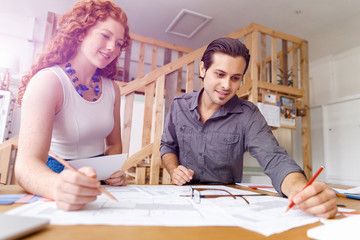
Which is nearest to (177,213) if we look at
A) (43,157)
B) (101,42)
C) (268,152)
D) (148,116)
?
(43,157)

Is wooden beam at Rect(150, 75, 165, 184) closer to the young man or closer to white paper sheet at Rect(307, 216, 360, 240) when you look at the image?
the young man

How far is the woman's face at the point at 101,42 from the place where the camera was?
0.93 meters

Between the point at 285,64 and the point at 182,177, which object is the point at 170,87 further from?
the point at 285,64

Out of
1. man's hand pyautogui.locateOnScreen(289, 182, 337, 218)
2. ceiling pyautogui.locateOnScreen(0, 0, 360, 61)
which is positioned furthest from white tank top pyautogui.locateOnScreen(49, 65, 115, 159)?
ceiling pyautogui.locateOnScreen(0, 0, 360, 61)

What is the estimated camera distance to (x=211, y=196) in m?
0.69

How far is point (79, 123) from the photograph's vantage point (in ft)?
2.92

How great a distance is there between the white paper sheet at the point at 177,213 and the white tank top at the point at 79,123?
387mm

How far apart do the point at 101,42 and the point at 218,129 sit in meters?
0.67

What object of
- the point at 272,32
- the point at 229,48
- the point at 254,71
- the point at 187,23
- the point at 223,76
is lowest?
the point at 223,76

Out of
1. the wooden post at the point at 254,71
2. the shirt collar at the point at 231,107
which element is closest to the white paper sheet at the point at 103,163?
the shirt collar at the point at 231,107

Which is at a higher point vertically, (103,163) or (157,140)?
(157,140)

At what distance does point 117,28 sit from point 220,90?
545mm

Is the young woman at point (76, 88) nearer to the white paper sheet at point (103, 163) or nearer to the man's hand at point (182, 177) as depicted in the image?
the white paper sheet at point (103, 163)

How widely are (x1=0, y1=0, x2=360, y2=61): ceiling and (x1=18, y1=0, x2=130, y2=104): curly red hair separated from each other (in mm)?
3183
